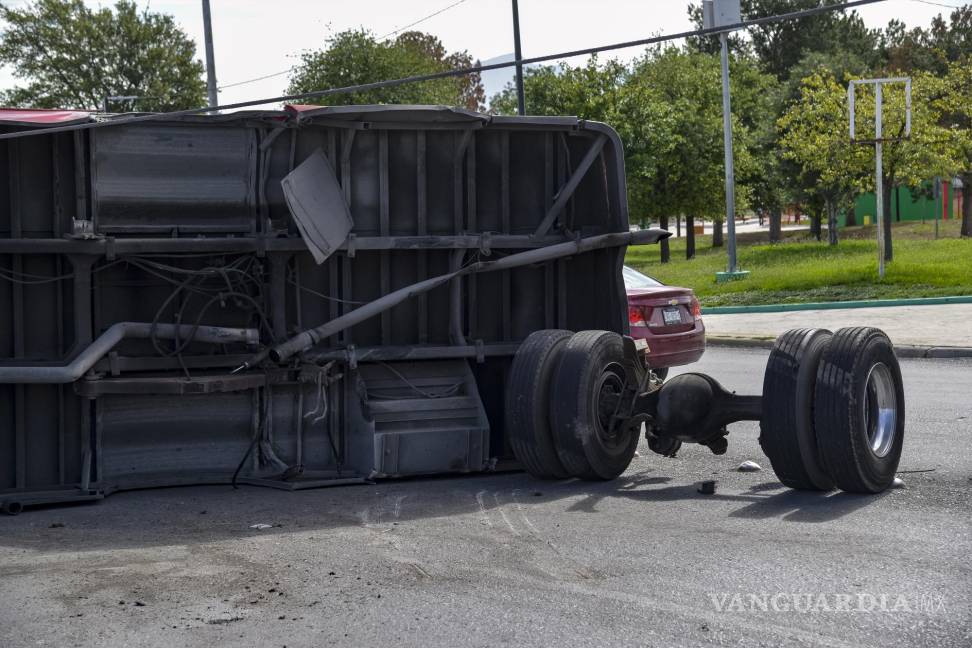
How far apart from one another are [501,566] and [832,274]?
2381 cm

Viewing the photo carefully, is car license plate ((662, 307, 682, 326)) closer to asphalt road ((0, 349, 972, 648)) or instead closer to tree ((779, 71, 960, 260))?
asphalt road ((0, 349, 972, 648))

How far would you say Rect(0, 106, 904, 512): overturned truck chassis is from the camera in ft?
26.7

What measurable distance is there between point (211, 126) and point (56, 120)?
1.01 metres

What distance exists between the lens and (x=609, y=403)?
27.0 feet

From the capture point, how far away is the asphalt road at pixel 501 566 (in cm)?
485

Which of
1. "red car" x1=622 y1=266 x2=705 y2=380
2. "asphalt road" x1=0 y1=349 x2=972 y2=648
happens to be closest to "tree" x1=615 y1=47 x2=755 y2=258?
"red car" x1=622 y1=266 x2=705 y2=380

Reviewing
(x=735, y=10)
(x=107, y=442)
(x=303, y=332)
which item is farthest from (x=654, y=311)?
(x=735, y=10)

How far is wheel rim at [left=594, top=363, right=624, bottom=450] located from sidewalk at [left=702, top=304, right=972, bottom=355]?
9.57 m

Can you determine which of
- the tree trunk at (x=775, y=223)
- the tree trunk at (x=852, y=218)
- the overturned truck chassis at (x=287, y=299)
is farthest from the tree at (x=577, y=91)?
the overturned truck chassis at (x=287, y=299)

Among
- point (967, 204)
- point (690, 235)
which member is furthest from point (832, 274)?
point (967, 204)

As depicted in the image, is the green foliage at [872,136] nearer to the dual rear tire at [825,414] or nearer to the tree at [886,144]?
the tree at [886,144]

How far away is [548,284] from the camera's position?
372 inches

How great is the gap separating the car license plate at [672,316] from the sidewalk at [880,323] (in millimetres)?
4960

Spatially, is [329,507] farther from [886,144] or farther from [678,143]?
[678,143]
